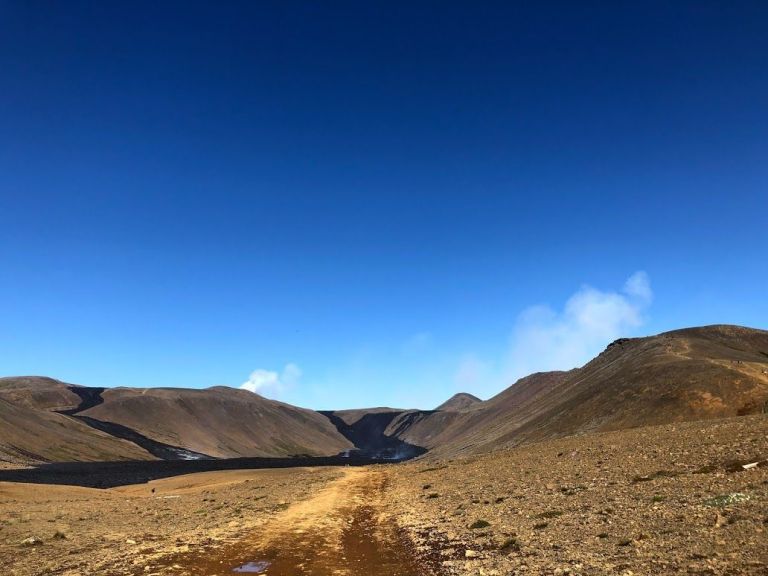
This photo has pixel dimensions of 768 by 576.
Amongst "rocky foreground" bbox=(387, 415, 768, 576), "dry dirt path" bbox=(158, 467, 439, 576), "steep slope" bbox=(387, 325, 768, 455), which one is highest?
"steep slope" bbox=(387, 325, 768, 455)

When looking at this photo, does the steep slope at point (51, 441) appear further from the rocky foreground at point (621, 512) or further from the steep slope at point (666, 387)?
the rocky foreground at point (621, 512)

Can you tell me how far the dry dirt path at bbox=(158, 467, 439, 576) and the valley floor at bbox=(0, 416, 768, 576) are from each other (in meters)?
0.09

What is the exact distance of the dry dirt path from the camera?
55.3 ft

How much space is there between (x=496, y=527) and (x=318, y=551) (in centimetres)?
711

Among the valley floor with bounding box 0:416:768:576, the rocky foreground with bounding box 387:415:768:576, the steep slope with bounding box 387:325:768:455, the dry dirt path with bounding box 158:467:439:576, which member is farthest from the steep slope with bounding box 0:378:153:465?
the rocky foreground with bounding box 387:415:768:576

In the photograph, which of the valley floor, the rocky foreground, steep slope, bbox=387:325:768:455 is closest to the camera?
the rocky foreground

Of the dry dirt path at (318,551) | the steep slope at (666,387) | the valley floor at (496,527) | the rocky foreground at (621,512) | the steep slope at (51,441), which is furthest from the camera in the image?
the steep slope at (51,441)

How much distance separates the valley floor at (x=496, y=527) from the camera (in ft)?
47.9

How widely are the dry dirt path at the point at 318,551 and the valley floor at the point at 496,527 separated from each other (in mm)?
87

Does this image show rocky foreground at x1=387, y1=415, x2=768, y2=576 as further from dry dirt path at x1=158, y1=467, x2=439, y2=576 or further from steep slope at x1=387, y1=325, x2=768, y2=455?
steep slope at x1=387, y1=325, x2=768, y2=455

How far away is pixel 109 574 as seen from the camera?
16422 millimetres

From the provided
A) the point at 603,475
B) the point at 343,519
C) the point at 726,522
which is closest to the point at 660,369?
the point at 603,475

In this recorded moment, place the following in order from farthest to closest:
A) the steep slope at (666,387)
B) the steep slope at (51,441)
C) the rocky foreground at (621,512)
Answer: the steep slope at (51,441), the steep slope at (666,387), the rocky foreground at (621,512)

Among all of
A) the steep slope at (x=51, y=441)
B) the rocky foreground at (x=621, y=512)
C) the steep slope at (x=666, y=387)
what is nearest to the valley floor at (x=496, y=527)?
the rocky foreground at (x=621, y=512)
